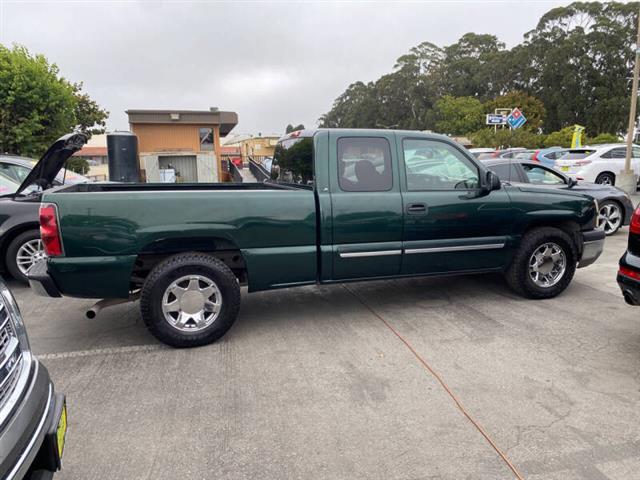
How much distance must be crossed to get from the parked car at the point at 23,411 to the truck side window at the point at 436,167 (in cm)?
351

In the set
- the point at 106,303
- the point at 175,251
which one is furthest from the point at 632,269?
the point at 106,303

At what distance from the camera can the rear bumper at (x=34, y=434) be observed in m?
1.69

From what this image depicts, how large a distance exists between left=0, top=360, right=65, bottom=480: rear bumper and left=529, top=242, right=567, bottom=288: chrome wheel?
184 inches

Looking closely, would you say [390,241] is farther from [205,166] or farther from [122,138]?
[205,166]

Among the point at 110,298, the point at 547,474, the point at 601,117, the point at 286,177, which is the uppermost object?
the point at 601,117

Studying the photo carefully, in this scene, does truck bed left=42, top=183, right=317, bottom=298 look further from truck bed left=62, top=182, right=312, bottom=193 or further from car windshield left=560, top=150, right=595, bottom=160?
car windshield left=560, top=150, right=595, bottom=160

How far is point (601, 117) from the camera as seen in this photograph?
131 ft

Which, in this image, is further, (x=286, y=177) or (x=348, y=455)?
(x=286, y=177)

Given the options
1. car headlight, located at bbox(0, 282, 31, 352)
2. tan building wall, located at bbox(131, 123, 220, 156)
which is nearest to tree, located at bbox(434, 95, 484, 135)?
tan building wall, located at bbox(131, 123, 220, 156)

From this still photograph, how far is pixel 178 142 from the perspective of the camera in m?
19.7

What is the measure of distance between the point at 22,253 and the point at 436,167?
17.3 feet

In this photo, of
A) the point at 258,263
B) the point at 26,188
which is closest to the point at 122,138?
the point at 26,188

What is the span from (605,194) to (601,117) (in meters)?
37.9

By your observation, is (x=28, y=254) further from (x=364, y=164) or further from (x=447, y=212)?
(x=447, y=212)
